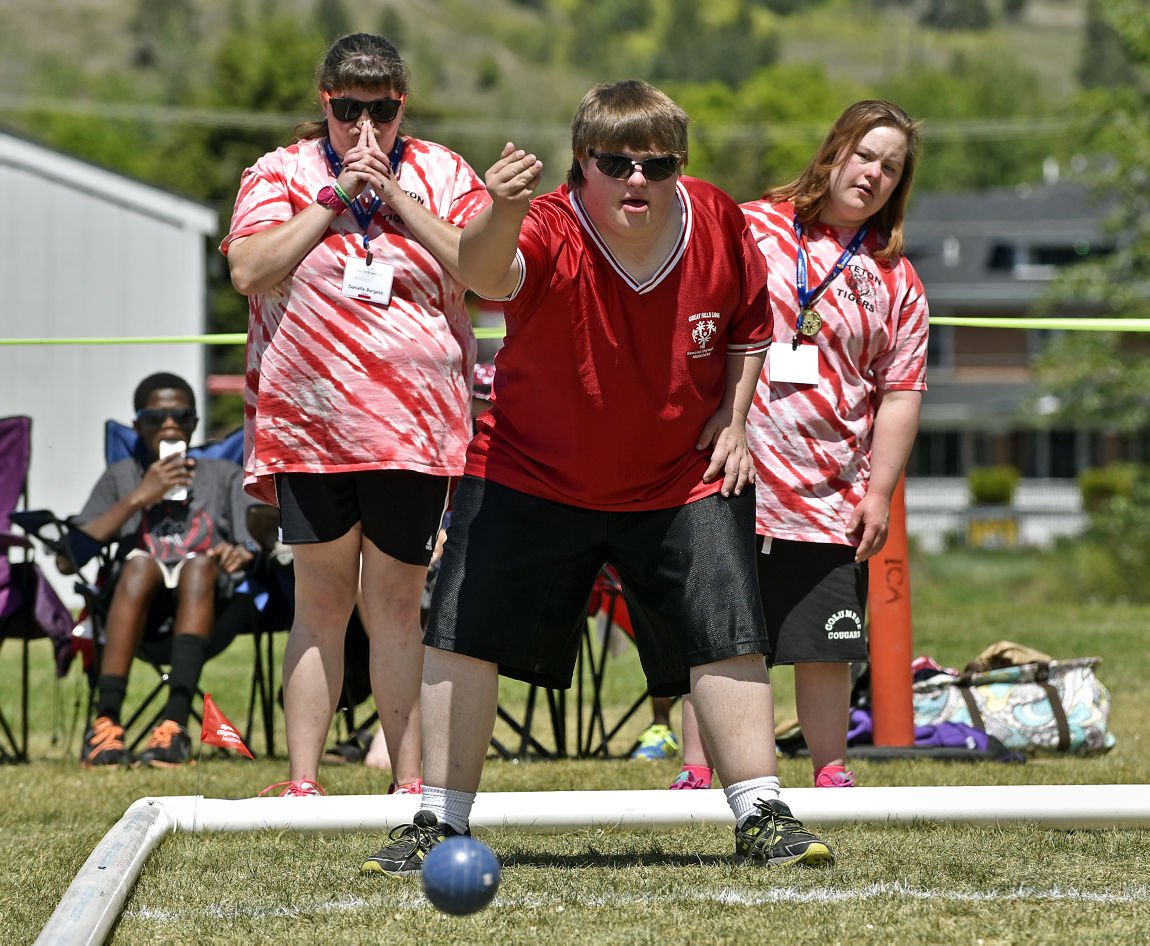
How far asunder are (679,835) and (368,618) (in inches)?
44.9

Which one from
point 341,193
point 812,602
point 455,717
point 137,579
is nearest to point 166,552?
point 137,579

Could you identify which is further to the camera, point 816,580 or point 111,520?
point 111,520

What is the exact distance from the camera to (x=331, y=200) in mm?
4684

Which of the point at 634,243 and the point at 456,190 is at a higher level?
the point at 456,190

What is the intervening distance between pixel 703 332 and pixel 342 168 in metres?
1.40

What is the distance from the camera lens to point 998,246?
64.0 m

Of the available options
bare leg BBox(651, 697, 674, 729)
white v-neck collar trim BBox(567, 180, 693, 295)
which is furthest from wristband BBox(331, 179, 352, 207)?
bare leg BBox(651, 697, 674, 729)

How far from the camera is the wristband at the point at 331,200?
15.4 feet

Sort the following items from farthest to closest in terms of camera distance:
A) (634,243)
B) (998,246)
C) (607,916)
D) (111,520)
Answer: (998,246) → (111,520) → (634,243) → (607,916)

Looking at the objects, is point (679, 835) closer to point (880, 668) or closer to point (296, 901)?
point (296, 901)


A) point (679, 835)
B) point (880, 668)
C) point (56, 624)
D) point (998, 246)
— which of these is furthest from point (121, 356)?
point (998, 246)

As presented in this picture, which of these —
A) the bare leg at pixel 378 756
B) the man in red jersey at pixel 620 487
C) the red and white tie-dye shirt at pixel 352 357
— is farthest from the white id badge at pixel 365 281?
the bare leg at pixel 378 756

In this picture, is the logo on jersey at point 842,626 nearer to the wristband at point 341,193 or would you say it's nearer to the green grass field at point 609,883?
the green grass field at point 609,883

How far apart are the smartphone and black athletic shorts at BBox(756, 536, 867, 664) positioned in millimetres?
2732
